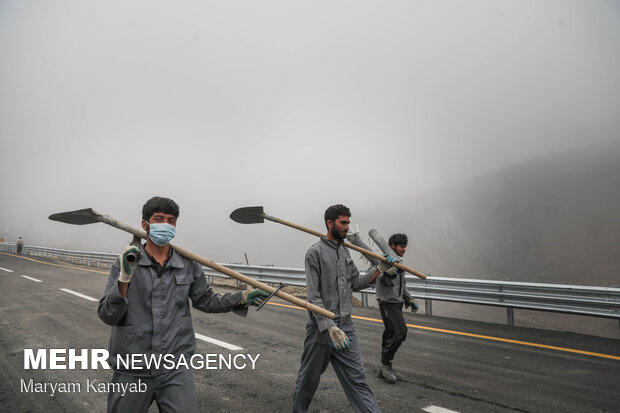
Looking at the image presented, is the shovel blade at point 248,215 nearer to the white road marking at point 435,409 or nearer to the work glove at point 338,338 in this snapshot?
the work glove at point 338,338

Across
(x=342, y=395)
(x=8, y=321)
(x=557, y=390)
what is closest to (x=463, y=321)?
(x=557, y=390)

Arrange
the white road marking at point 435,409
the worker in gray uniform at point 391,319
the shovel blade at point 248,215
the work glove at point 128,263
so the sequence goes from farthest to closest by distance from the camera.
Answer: the worker in gray uniform at point 391,319 < the shovel blade at point 248,215 < the white road marking at point 435,409 < the work glove at point 128,263

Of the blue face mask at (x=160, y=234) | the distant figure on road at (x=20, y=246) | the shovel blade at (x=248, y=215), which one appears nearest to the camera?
the blue face mask at (x=160, y=234)

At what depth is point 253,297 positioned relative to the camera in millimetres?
2643

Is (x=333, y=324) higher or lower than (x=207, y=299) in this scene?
lower

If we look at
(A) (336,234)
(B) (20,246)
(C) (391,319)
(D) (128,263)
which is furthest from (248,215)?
(B) (20,246)

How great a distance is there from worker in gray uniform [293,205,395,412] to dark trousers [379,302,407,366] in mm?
1282

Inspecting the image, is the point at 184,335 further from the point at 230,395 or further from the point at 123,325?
the point at 230,395

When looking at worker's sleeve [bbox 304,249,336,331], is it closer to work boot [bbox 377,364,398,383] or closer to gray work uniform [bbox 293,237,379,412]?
gray work uniform [bbox 293,237,379,412]

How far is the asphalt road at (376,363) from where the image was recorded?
3873mm

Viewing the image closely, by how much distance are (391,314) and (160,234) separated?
314cm

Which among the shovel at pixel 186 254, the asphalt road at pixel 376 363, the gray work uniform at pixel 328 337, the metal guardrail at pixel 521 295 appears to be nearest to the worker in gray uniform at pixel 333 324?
the gray work uniform at pixel 328 337

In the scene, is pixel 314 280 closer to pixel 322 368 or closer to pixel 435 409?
pixel 322 368

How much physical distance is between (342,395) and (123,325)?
2.61 meters
